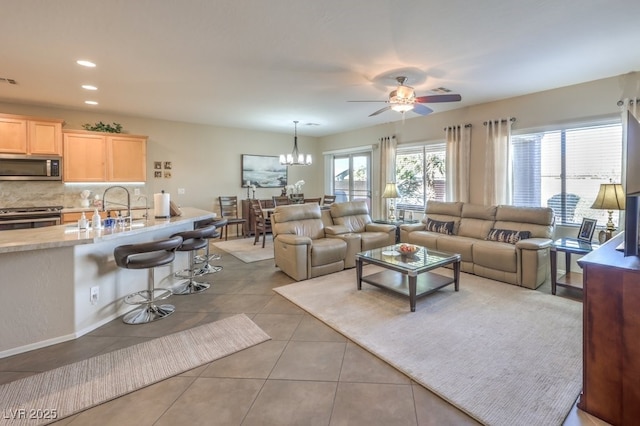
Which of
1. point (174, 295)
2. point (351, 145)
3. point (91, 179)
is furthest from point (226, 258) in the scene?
point (351, 145)

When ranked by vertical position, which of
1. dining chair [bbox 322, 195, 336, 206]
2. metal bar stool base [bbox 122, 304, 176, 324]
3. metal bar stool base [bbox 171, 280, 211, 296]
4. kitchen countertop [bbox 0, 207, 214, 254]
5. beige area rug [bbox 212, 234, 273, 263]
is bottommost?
metal bar stool base [bbox 122, 304, 176, 324]

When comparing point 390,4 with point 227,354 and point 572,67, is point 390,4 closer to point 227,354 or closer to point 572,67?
point 572,67

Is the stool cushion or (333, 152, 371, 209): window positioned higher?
(333, 152, 371, 209): window

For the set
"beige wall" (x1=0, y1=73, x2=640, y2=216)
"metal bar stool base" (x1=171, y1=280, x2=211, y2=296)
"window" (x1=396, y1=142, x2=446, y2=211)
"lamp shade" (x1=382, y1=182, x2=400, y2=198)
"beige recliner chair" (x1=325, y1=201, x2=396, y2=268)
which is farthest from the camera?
"window" (x1=396, y1=142, x2=446, y2=211)

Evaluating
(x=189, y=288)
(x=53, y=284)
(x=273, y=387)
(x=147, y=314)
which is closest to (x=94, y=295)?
(x=53, y=284)

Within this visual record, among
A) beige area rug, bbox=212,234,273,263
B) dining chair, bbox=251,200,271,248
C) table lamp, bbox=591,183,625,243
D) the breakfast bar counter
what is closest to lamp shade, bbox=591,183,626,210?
table lamp, bbox=591,183,625,243

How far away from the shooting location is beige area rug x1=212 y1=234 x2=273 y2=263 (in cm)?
551

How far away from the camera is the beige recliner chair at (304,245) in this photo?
4.22 m

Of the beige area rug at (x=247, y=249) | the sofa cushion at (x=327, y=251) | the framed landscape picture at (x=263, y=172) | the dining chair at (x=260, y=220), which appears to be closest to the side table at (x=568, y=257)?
the sofa cushion at (x=327, y=251)

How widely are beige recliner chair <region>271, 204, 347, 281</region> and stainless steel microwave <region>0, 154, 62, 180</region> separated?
3.95 meters

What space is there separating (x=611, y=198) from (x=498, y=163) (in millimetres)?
1748

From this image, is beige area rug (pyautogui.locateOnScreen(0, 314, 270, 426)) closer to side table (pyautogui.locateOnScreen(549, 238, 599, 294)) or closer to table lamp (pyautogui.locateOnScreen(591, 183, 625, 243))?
side table (pyautogui.locateOnScreen(549, 238, 599, 294))

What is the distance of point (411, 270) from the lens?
3.20 meters

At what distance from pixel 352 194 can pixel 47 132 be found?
255 inches
